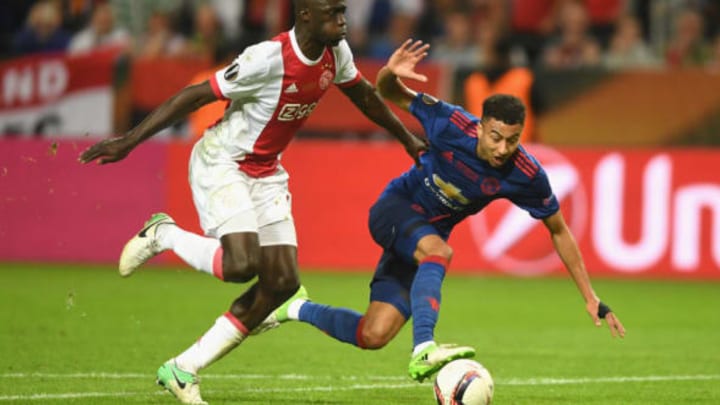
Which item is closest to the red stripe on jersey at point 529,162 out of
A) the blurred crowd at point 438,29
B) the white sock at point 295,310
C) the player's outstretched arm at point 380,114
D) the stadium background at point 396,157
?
the player's outstretched arm at point 380,114

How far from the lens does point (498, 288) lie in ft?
46.1

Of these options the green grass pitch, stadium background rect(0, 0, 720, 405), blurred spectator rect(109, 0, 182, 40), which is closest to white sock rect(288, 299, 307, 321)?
the green grass pitch

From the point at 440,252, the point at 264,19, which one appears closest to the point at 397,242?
the point at 440,252

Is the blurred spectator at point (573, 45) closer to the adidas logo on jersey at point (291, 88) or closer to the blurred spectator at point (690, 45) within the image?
the blurred spectator at point (690, 45)

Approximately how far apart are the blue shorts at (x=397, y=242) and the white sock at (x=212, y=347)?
86cm

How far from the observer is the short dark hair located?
686 centimetres

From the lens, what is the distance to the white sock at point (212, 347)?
22.7 feet

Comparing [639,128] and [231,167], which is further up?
[231,167]

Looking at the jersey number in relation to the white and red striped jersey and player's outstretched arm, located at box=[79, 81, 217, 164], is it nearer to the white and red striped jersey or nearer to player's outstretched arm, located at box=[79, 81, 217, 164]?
the white and red striped jersey

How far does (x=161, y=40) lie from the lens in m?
16.9

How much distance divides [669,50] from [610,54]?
91cm

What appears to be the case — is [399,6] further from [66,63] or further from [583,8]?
[66,63]

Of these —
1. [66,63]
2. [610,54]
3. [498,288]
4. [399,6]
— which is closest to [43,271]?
[66,63]

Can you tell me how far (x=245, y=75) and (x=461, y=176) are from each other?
4.19 ft
